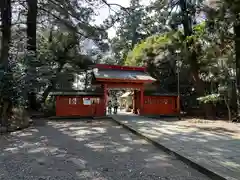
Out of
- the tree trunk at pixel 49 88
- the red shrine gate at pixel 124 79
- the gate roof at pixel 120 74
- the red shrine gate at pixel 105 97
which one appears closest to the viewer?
the red shrine gate at pixel 105 97

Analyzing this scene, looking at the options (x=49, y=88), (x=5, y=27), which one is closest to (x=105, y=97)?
(x=49, y=88)

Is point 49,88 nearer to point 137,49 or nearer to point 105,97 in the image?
point 105,97

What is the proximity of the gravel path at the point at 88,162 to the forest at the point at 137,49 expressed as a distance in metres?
4.92

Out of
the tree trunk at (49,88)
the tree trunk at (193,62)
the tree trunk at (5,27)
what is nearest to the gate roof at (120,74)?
the tree trunk at (193,62)

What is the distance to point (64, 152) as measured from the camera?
7.23 meters

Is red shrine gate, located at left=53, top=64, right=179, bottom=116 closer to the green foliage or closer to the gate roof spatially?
the gate roof

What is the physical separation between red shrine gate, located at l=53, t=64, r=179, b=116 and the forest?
5.97 feet

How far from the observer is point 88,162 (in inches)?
239

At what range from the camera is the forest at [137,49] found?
14133 millimetres

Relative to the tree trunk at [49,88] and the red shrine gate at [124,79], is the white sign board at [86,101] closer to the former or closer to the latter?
the red shrine gate at [124,79]

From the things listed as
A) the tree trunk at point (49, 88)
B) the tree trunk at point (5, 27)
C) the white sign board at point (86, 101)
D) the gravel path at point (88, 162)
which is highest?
the tree trunk at point (5, 27)

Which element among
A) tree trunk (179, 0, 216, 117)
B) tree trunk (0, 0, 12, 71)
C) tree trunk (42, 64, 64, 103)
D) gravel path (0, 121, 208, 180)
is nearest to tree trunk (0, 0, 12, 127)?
tree trunk (0, 0, 12, 71)

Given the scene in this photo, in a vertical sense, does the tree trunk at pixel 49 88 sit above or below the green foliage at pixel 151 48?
below

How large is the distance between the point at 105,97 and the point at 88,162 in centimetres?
1364
